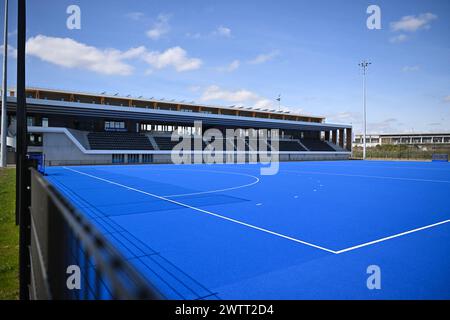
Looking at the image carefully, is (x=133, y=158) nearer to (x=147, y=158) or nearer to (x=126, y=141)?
(x=147, y=158)

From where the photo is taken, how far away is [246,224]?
955 centimetres

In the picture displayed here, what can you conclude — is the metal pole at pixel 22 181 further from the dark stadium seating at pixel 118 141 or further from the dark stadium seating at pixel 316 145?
the dark stadium seating at pixel 316 145

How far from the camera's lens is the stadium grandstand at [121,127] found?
4225 centimetres

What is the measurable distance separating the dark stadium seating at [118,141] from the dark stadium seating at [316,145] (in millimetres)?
39950

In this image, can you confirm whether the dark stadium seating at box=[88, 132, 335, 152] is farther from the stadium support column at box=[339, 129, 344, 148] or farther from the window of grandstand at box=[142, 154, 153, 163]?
the stadium support column at box=[339, 129, 344, 148]

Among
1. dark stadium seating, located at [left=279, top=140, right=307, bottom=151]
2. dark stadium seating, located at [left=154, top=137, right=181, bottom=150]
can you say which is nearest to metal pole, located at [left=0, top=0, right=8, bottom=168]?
dark stadium seating, located at [left=154, top=137, right=181, bottom=150]

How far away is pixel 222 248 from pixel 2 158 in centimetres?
3256

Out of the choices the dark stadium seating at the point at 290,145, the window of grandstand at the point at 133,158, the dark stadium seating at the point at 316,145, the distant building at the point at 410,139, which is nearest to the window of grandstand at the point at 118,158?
the window of grandstand at the point at 133,158

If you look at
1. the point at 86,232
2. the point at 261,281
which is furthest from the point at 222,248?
the point at 86,232

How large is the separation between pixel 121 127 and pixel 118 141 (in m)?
5.70

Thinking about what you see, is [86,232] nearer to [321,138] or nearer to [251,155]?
[251,155]

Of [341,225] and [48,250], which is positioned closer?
[48,250]

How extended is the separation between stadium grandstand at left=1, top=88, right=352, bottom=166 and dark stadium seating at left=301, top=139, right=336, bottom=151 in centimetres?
36
